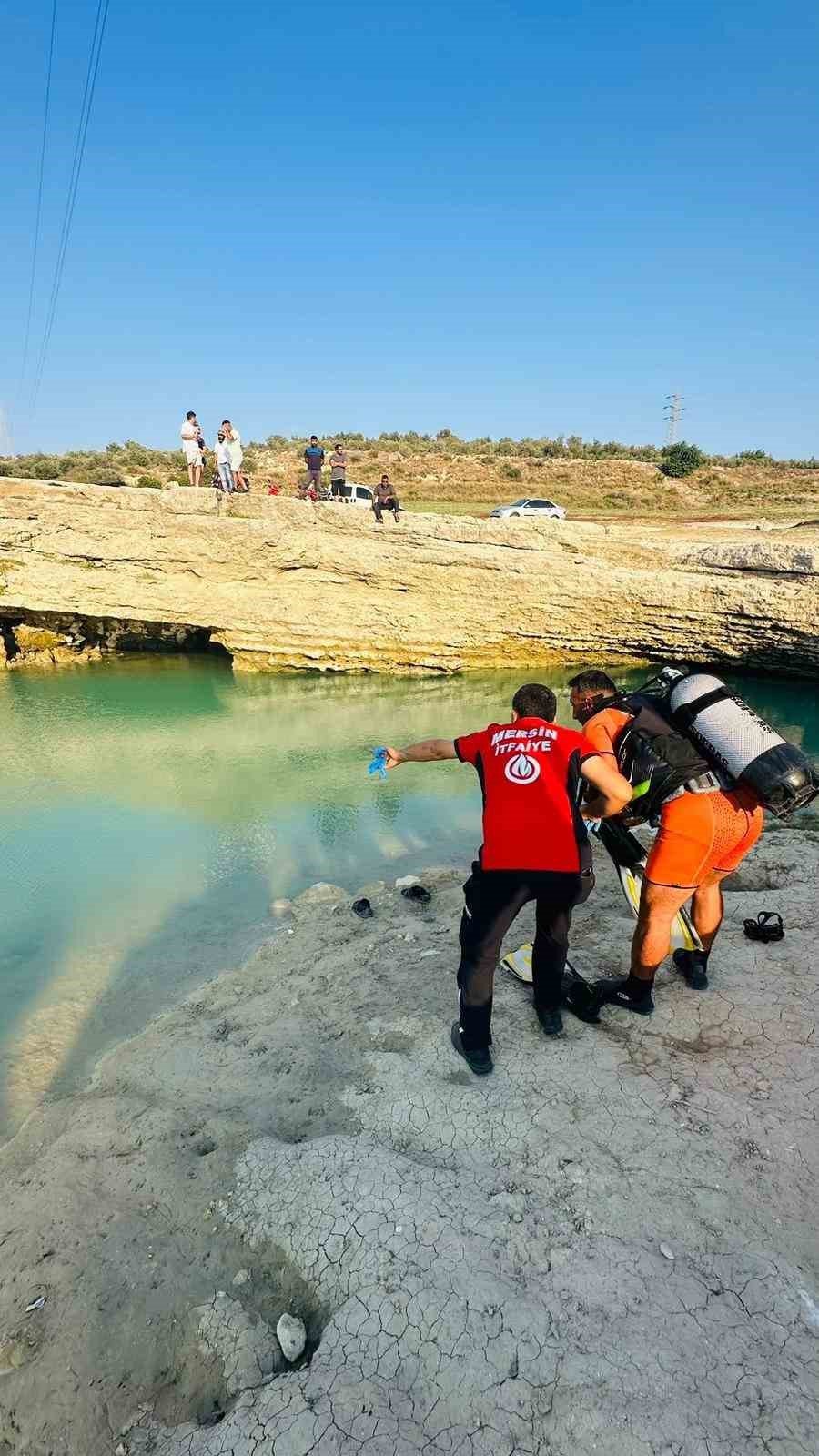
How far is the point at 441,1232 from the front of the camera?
2.43 m

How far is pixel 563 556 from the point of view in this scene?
13922 millimetres

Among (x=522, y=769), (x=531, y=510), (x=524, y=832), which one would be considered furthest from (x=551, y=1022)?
(x=531, y=510)

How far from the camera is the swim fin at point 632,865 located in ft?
13.2

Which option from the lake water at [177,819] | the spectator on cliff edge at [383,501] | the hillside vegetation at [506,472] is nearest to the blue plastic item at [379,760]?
the lake water at [177,819]

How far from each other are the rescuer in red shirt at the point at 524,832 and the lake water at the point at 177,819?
8.60ft

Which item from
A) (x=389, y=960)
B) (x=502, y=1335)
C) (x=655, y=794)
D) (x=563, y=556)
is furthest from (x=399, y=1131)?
(x=563, y=556)

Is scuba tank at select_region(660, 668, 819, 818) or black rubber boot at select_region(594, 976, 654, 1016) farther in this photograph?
black rubber boot at select_region(594, 976, 654, 1016)

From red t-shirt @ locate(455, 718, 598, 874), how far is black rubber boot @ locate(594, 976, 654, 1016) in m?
1.09

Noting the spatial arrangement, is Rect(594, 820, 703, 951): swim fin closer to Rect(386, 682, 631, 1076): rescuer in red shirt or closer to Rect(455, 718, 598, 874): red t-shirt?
Rect(386, 682, 631, 1076): rescuer in red shirt

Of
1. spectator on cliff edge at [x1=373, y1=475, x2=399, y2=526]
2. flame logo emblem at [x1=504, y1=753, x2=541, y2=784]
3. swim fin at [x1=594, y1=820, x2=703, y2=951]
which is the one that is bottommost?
swim fin at [x1=594, y1=820, x2=703, y2=951]

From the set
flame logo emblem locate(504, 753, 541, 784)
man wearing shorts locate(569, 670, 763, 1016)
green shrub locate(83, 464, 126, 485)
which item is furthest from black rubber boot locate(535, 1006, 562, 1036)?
green shrub locate(83, 464, 126, 485)

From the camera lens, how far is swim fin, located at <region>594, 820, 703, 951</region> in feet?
13.2

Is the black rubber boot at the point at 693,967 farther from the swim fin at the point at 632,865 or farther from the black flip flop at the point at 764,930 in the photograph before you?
the black flip flop at the point at 764,930

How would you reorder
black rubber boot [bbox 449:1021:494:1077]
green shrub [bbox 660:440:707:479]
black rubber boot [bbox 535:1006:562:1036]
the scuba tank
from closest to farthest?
the scuba tank, black rubber boot [bbox 449:1021:494:1077], black rubber boot [bbox 535:1006:562:1036], green shrub [bbox 660:440:707:479]
